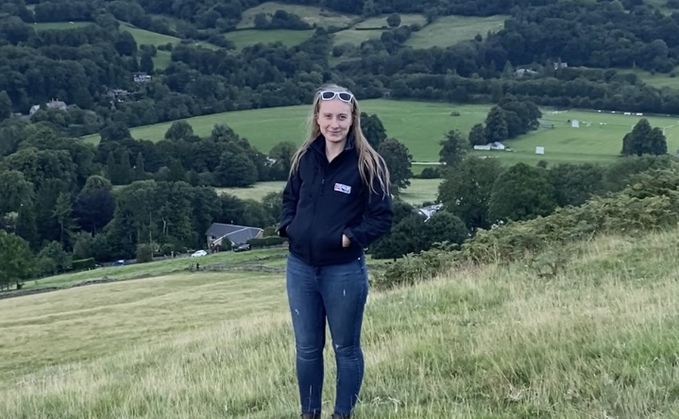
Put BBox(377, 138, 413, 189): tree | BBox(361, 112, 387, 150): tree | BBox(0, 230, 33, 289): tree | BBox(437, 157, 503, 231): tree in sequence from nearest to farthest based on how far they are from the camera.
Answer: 1. BBox(0, 230, 33, 289): tree
2. BBox(437, 157, 503, 231): tree
3. BBox(377, 138, 413, 189): tree
4. BBox(361, 112, 387, 150): tree

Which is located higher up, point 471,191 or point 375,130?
point 375,130

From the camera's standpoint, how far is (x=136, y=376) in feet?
29.9

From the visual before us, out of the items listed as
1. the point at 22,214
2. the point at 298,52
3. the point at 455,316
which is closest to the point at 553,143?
the point at 22,214

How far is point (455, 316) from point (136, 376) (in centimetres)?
329

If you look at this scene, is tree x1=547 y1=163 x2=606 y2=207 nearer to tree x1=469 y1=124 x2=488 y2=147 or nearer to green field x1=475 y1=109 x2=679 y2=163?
green field x1=475 y1=109 x2=679 y2=163

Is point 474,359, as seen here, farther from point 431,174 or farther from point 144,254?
point 431,174

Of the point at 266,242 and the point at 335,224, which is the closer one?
the point at 335,224

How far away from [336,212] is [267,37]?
125 meters

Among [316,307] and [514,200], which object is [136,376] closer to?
[316,307]

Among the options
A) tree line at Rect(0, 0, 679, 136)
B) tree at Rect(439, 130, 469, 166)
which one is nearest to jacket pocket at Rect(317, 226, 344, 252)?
tree at Rect(439, 130, 469, 166)

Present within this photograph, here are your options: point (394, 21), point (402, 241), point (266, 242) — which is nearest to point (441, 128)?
point (266, 242)

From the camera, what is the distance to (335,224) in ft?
16.6

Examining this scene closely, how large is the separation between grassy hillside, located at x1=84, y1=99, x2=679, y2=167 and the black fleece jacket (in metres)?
58.9

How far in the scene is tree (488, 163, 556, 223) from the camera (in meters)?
43.3
